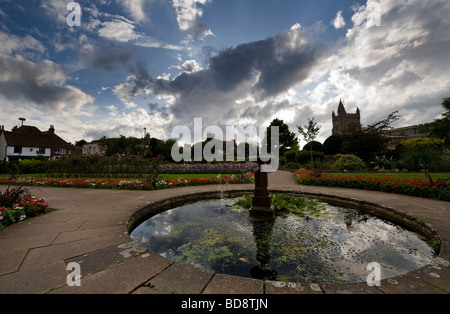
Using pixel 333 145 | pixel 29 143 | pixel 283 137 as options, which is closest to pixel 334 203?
pixel 333 145

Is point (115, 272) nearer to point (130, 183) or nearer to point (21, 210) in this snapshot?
point (21, 210)

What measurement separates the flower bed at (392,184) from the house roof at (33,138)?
49320 mm

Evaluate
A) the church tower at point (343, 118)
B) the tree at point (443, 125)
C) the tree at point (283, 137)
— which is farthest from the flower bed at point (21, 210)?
the church tower at point (343, 118)

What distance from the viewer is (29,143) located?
36594 millimetres

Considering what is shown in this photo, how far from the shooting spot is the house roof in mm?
A: 34531

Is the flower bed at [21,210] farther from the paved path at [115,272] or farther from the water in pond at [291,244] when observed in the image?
the water in pond at [291,244]

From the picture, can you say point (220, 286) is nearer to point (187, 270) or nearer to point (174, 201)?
point (187, 270)

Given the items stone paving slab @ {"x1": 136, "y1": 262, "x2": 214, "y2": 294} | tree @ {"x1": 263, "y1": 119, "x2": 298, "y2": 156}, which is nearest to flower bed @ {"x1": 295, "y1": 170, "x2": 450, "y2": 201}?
stone paving slab @ {"x1": 136, "y1": 262, "x2": 214, "y2": 294}

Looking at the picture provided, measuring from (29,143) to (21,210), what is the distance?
48666mm

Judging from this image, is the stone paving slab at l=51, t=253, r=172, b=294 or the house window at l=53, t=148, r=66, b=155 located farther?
the house window at l=53, t=148, r=66, b=155

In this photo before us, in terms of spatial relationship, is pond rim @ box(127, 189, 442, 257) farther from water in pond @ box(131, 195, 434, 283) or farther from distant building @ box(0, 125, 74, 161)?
distant building @ box(0, 125, 74, 161)

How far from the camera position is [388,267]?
2.10m

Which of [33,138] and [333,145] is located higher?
[33,138]
